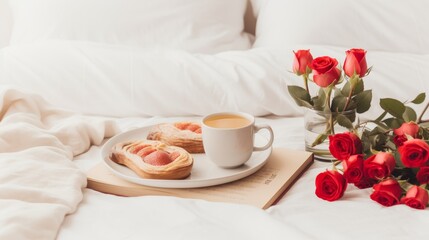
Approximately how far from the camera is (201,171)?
108 centimetres

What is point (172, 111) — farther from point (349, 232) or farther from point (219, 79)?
point (349, 232)

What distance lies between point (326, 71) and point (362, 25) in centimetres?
56

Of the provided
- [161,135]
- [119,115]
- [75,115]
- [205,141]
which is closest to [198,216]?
[205,141]

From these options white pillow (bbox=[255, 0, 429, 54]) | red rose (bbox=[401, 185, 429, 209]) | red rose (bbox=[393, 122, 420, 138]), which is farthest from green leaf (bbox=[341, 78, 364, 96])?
white pillow (bbox=[255, 0, 429, 54])

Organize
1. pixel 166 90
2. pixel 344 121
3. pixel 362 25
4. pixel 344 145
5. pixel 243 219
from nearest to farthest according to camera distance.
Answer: pixel 243 219 → pixel 344 145 → pixel 344 121 → pixel 166 90 → pixel 362 25

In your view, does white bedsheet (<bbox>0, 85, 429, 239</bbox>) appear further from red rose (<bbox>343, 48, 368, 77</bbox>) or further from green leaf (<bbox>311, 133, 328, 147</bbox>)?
red rose (<bbox>343, 48, 368, 77</bbox>)

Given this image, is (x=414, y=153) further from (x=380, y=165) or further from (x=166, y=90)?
(x=166, y=90)

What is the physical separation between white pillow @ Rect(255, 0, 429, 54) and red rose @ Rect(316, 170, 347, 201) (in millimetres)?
615

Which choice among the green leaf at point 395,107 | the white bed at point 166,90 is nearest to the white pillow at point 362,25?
the white bed at point 166,90

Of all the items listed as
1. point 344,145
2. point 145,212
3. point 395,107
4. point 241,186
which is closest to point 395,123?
point 395,107

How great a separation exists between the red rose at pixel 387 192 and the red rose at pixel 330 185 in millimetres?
51

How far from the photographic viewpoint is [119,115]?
1.49m

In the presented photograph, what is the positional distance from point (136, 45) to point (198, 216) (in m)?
0.89

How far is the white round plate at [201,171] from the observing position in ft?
3.33
